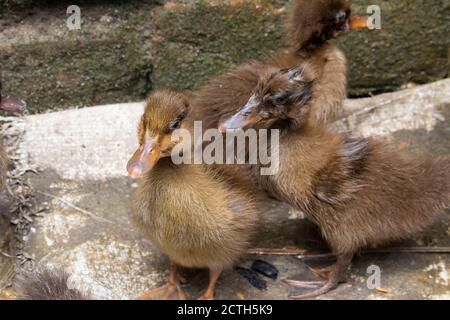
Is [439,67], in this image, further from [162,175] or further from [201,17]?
[162,175]

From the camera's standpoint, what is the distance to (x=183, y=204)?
231cm

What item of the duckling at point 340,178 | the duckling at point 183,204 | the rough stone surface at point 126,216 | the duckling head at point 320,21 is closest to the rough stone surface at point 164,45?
the rough stone surface at point 126,216

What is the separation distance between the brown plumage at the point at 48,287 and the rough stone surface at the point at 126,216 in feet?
0.65

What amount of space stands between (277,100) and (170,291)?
2.41 ft

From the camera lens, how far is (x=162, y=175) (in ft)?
7.64

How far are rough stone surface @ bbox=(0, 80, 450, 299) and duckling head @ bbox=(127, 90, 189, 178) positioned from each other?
0.51m

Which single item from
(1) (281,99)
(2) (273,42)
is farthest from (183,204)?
(2) (273,42)

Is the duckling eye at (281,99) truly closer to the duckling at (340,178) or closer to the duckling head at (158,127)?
the duckling at (340,178)

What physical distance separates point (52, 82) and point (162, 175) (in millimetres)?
1154

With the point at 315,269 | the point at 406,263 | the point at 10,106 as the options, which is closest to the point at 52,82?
the point at 10,106

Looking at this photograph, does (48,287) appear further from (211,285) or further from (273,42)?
(273,42)

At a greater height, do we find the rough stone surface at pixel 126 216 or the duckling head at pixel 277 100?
the duckling head at pixel 277 100

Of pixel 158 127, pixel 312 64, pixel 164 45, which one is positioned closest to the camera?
pixel 158 127

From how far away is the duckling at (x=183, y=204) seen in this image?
2248 millimetres
